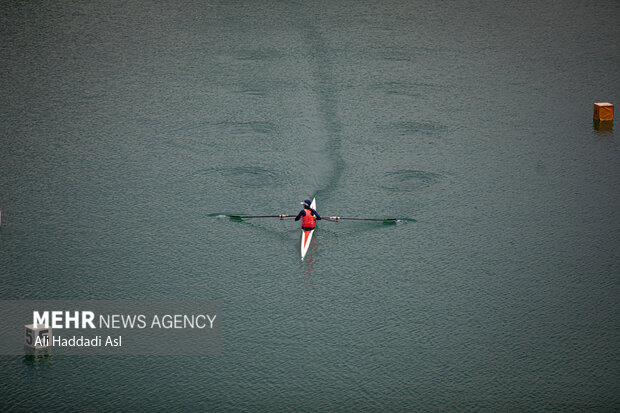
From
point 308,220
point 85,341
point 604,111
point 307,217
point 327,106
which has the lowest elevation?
point 85,341

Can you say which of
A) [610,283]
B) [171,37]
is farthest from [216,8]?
[610,283]

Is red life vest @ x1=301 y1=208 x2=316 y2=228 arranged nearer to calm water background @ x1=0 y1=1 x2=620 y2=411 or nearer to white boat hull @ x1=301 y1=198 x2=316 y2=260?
white boat hull @ x1=301 y1=198 x2=316 y2=260

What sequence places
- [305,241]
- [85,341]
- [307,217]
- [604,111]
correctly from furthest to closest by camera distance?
[604,111] → [307,217] → [305,241] → [85,341]

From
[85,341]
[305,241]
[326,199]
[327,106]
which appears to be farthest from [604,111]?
[85,341]

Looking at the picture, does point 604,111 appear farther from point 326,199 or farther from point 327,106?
point 326,199

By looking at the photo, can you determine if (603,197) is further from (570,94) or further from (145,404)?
(145,404)

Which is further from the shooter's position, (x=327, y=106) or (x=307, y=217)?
(x=327, y=106)

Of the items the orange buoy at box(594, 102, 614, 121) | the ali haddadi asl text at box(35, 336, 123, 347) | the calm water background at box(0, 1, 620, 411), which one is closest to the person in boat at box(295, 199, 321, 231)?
the calm water background at box(0, 1, 620, 411)
